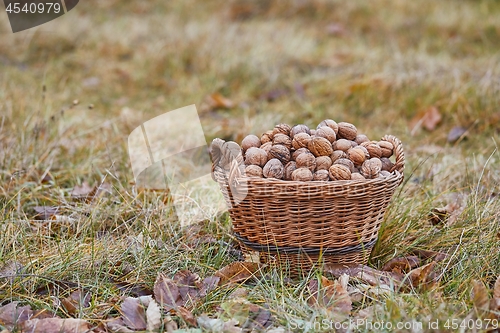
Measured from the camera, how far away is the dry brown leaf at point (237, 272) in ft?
6.50

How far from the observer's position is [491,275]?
2014 millimetres

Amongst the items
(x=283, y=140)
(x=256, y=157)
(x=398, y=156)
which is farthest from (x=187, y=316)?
(x=398, y=156)

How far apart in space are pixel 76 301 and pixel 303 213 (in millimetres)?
784

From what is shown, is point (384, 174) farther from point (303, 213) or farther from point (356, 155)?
point (303, 213)

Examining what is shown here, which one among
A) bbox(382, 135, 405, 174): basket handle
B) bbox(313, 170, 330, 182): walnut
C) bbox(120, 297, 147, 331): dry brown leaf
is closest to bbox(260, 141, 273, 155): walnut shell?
bbox(313, 170, 330, 182): walnut

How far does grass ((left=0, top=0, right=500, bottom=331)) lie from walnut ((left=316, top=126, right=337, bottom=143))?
476 mm

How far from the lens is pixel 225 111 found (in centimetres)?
448

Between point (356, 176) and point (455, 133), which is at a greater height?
point (356, 176)

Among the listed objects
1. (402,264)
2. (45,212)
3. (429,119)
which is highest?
(45,212)

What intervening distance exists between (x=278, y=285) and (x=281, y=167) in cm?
41

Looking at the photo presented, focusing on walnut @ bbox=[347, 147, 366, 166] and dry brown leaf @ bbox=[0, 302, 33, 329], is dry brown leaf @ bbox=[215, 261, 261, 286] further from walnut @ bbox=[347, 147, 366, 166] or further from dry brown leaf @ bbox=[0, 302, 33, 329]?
dry brown leaf @ bbox=[0, 302, 33, 329]

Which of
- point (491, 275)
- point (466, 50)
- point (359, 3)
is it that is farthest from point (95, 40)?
point (491, 275)

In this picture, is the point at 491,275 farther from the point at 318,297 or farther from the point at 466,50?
the point at 466,50

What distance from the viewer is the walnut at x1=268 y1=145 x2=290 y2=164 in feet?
6.48
